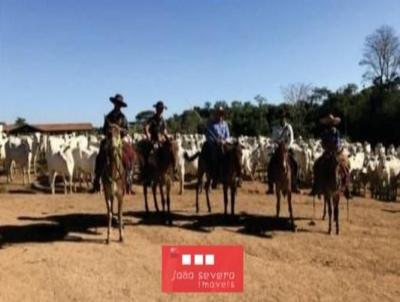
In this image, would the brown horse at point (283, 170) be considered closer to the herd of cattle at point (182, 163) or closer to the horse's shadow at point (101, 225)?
the horse's shadow at point (101, 225)

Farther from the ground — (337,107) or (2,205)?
(337,107)

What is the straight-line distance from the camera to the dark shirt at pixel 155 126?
15.9 m

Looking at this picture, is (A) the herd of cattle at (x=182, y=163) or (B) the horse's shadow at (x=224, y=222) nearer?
(B) the horse's shadow at (x=224, y=222)

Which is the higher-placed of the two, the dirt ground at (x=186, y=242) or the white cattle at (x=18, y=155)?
Result: the white cattle at (x=18, y=155)

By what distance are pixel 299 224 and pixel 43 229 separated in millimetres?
6604

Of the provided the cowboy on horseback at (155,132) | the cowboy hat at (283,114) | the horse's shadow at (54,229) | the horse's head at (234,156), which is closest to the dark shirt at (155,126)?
the cowboy on horseback at (155,132)

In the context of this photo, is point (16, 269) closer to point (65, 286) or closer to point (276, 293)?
point (65, 286)

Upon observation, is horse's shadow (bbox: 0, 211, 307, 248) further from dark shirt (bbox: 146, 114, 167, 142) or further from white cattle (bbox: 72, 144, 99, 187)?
white cattle (bbox: 72, 144, 99, 187)

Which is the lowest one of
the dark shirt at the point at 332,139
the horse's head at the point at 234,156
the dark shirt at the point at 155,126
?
the horse's head at the point at 234,156

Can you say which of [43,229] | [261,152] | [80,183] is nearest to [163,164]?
[43,229]

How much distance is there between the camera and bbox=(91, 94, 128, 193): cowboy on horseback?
44.4 ft

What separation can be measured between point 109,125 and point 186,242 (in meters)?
3.11

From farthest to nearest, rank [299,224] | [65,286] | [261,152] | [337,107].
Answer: [337,107]
[261,152]
[299,224]
[65,286]

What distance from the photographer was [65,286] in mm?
10219
